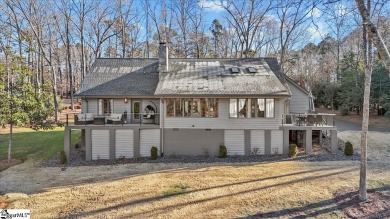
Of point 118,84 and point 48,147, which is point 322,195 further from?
point 48,147

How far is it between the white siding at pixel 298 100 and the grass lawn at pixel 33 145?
16.9 m

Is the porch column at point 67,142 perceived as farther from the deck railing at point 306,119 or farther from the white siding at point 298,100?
the white siding at point 298,100

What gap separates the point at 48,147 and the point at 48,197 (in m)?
10.6

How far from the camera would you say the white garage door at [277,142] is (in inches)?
611

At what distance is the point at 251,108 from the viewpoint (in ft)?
49.4

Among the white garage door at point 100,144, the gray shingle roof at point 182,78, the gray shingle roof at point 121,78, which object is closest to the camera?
the gray shingle roof at point 182,78

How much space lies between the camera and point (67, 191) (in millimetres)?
9922

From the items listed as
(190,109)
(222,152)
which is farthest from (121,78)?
(222,152)

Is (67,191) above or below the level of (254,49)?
below

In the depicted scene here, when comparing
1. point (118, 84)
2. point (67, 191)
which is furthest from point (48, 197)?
point (118, 84)

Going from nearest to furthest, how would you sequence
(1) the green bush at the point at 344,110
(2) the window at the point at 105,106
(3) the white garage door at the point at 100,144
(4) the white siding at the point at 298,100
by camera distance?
(3) the white garage door at the point at 100,144 < (2) the window at the point at 105,106 < (4) the white siding at the point at 298,100 < (1) the green bush at the point at 344,110

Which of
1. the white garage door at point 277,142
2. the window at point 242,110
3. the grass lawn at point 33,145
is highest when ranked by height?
the window at point 242,110

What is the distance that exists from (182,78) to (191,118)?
297 cm

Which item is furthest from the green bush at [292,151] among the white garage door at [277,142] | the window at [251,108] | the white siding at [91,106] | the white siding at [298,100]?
the white siding at [91,106]
